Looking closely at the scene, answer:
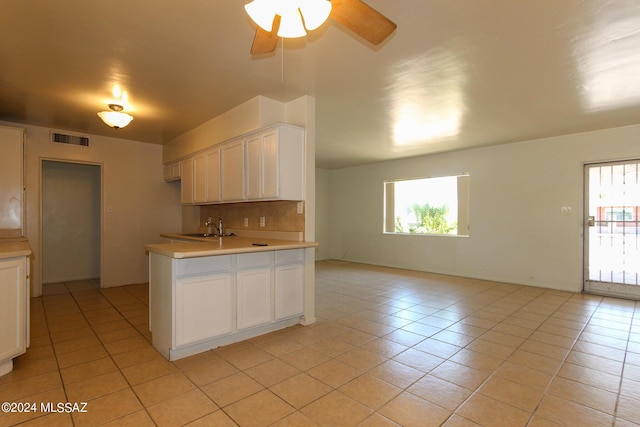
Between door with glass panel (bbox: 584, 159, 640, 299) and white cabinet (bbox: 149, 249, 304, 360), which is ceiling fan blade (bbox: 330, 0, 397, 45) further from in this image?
door with glass panel (bbox: 584, 159, 640, 299)

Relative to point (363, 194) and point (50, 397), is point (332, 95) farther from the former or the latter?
point (363, 194)

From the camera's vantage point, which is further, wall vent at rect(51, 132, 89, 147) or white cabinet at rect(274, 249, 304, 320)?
wall vent at rect(51, 132, 89, 147)

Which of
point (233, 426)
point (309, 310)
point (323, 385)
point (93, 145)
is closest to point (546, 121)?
point (309, 310)

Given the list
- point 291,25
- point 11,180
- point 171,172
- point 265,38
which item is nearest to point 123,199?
point 171,172

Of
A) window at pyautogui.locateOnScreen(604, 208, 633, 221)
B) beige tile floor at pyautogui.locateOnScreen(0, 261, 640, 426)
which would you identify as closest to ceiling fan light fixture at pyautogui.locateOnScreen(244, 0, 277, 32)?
beige tile floor at pyautogui.locateOnScreen(0, 261, 640, 426)

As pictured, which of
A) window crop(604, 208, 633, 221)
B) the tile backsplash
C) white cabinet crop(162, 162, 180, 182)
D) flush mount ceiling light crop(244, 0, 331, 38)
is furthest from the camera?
white cabinet crop(162, 162, 180, 182)

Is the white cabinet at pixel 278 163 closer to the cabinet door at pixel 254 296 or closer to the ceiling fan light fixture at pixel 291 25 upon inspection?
the cabinet door at pixel 254 296

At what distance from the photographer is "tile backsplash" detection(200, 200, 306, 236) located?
3.94m

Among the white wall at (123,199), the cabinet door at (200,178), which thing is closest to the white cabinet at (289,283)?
the cabinet door at (200,178)

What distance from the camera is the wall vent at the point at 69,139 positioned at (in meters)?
5.14

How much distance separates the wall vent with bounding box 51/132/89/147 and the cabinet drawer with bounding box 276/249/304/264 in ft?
14.0

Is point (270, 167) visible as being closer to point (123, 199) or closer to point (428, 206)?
point (123, 199)

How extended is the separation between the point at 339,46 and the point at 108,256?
17.4 feet

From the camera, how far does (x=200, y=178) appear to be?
495 centimetres
